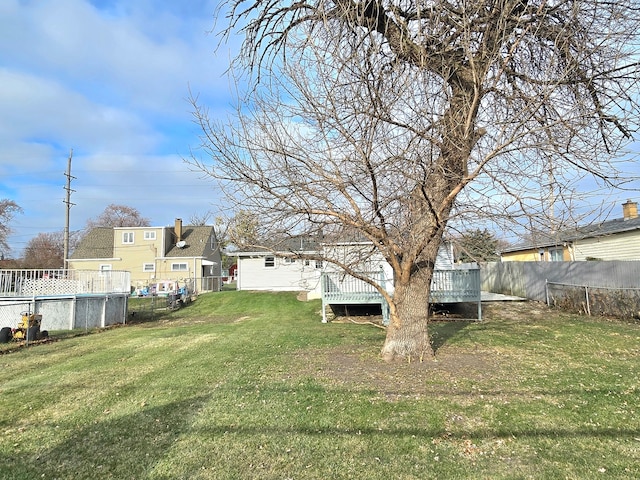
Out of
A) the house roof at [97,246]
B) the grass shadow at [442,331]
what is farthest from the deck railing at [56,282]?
the house roof at [97,246]

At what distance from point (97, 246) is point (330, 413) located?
35.9 metres

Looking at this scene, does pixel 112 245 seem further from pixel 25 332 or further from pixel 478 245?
pixel 478 245

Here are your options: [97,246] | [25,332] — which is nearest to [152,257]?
[97,246]

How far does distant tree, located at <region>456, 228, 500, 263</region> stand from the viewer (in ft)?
18.3

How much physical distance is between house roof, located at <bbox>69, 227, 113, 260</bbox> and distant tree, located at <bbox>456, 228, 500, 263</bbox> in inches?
1340

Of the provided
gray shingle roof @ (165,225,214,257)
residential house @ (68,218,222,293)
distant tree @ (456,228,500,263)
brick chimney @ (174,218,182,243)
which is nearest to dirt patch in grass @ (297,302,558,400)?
distant tree @ (456,228,500,263)

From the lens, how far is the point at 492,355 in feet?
22.5

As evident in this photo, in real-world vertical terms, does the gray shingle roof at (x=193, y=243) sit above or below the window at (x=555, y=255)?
above

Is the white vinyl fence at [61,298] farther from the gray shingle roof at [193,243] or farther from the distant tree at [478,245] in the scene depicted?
the gray shingle roof at [193,243]

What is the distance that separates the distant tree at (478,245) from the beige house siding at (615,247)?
1041 cm

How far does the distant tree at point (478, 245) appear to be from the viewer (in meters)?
5.57

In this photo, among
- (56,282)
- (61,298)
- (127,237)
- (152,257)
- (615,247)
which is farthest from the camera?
(127,237)

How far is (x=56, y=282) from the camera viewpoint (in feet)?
45.9

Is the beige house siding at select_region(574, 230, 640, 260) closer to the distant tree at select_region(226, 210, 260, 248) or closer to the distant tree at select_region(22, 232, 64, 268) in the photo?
the distant tree at select_region(226, 210, 260, 248)
